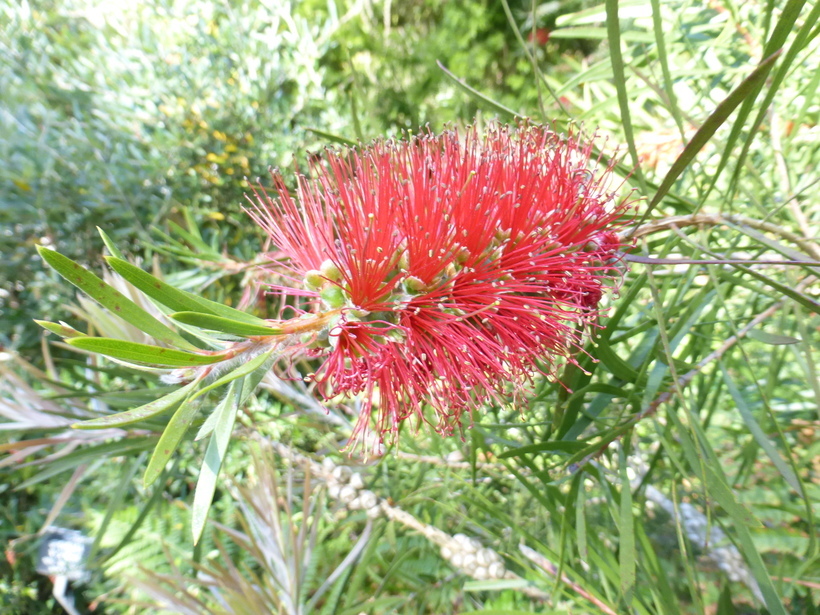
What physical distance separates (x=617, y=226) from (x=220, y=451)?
1.45 feet

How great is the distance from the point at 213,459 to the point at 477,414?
43 centimetres

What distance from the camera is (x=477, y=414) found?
68 centimetres

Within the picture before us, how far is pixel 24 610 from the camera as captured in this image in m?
1.49

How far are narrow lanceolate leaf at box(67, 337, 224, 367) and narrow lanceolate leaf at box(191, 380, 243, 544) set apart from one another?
41 mm

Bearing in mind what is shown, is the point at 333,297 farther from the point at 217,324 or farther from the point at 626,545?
the point at 626,545

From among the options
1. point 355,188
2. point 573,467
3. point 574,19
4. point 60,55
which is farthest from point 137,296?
point 60,55

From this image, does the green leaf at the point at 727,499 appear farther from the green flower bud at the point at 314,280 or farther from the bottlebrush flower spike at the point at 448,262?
the green flower bud at the point at 314,280

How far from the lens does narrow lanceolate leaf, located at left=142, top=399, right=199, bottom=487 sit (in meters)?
0.27

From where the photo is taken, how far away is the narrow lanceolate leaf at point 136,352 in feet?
0.85

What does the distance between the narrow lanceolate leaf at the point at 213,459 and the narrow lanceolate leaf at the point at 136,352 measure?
0.13 feet

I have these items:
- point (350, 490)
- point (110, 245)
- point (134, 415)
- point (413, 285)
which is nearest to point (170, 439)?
point (134, 415)

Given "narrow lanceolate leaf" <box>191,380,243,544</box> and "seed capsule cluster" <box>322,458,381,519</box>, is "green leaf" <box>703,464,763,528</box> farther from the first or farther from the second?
"seed capsule cluster" <box>322,458,381,519</box>

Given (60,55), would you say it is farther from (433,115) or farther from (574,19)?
(574,19)

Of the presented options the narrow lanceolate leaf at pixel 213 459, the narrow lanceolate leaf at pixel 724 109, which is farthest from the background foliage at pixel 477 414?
the narrow lanceolate leaf at pixel 213 459
